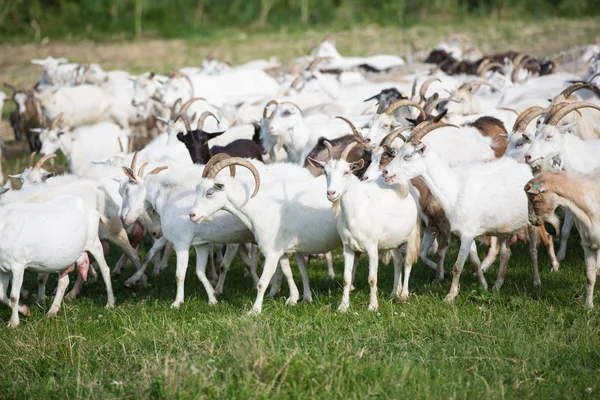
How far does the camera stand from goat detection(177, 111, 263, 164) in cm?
1091

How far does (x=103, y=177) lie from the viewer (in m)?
10.5

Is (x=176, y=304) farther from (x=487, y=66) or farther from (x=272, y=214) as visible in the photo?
(x=487, y=66)

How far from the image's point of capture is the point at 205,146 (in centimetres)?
1098

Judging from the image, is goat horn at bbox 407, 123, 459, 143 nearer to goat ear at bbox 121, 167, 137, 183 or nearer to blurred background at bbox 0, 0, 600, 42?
goat ear at bbox 121, 167, 137, 183

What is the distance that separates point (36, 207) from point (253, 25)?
28.9m

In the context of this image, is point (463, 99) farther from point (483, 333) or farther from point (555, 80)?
Answer: point (483, 333)

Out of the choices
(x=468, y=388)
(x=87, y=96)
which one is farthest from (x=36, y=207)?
(x=87, y=96)

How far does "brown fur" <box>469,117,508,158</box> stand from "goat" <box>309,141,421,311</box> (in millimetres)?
2842

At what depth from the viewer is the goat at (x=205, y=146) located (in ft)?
35.8

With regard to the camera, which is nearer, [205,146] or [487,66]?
[205,146]

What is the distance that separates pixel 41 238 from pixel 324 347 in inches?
127

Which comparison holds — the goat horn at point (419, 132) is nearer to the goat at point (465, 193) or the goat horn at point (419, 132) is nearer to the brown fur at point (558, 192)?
the goat at point (465, 193)

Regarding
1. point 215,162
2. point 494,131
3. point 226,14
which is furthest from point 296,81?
point 226,14

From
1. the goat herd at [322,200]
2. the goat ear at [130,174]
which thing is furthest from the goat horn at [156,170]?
the goat ear at [130,174]
